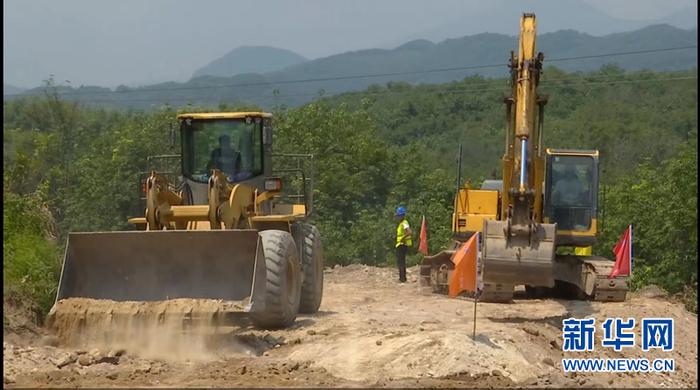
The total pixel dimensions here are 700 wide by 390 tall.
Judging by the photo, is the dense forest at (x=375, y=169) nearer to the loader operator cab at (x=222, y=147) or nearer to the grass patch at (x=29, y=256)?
the grass patch at (x=29, y=256)

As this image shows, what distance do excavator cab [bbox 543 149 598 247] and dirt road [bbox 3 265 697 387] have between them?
12.6ft

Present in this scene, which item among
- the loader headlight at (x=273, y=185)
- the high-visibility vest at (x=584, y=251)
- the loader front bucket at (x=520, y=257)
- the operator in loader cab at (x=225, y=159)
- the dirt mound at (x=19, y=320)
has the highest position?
the operator in loader cab at (x=225, y=159)

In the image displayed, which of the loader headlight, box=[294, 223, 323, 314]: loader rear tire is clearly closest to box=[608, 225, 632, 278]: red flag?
box=[294, 223, 323, 314]: loader rear tire

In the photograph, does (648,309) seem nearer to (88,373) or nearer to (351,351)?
(351,351)

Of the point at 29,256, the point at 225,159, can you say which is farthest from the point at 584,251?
the point at 29,256

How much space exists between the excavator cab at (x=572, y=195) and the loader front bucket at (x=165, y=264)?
759 cm

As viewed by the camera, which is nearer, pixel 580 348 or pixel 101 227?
pixel 580 348

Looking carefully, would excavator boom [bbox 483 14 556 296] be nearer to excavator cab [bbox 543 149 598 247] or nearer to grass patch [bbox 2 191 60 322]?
excavator cab [bbox 543 149 598 247]

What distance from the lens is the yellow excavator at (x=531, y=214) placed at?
16172 mm

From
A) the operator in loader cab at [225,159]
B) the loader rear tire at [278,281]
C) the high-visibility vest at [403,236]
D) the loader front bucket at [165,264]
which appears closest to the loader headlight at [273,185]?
the operator in loader cab at [225,159]

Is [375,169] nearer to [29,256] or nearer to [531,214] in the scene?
[531,214]

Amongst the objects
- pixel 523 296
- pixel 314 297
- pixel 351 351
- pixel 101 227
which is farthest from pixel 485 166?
pixel 351 351

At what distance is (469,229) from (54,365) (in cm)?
1011

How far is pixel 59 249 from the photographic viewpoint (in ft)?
56.5
